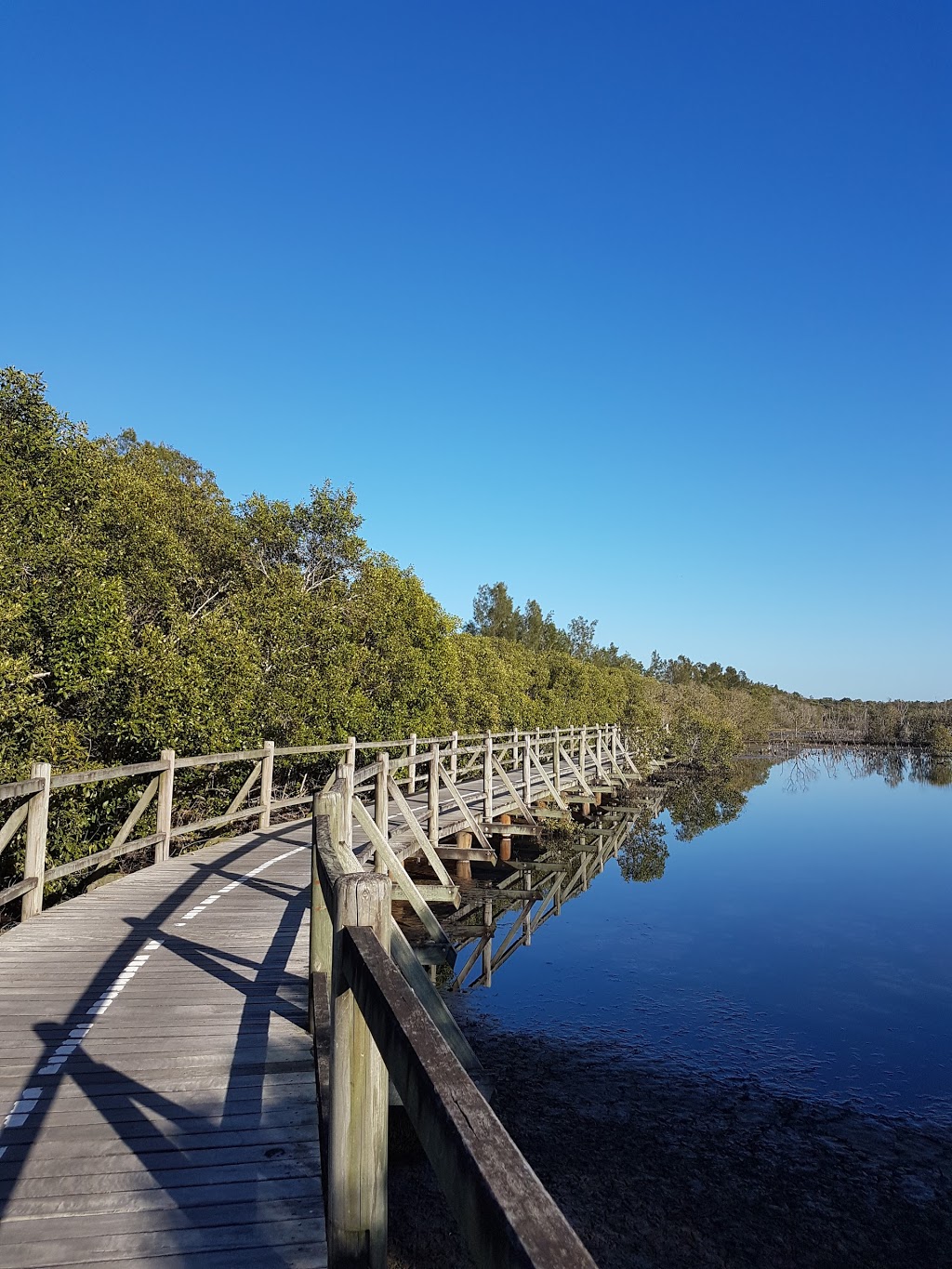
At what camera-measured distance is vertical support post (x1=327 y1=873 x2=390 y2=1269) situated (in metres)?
2.54

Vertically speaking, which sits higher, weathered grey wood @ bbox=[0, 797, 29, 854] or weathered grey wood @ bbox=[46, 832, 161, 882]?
weathered grey wood @ bbox=[0, 797, 29, 854]

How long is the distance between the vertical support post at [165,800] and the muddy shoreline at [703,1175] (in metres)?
5.05

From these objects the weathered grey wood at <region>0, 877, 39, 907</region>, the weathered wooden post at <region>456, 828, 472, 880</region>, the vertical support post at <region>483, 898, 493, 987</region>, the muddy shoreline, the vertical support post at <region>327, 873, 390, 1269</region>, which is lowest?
the vertical support post at <region>483, 898, 493, 987</region>

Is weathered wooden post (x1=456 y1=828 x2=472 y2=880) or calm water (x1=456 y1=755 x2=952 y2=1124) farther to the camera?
weathered wooden post (x1=456 y1=828 x2=472 y2=880)

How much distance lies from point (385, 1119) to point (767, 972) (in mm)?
11853

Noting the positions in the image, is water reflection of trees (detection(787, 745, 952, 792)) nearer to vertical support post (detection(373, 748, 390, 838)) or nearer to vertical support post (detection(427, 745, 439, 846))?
vertical support post (detection(427, 745, 439, 846))

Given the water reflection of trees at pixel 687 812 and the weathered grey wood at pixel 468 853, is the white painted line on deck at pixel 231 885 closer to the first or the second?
the weathered grey wood at pixel 468 853

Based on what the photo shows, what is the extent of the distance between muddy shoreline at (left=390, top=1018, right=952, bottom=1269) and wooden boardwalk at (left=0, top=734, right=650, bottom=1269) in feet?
5.50

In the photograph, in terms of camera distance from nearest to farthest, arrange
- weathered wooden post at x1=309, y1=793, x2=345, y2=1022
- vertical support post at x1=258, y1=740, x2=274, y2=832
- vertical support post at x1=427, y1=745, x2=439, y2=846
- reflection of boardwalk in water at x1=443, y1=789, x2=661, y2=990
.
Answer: weathered wooden post at x1=309, y1=793, x2=345, y2=1022
reflection of boardwalk in water at x1=443, y1=789, x2=661, y2=990
vertical support post at x1=258, y1=740, x2=274, y2=832
vertical support post at x1=427, y1=745, x2=439, y2=846

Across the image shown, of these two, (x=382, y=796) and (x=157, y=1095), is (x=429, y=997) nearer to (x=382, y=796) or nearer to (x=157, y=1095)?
(x=157, y=1095)

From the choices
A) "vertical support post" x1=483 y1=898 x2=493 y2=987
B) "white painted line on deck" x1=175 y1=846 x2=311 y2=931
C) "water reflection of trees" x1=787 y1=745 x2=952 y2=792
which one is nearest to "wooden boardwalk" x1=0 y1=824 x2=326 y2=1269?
"white painted line on deck" x1=175 y1=846 x2=311 y2=931

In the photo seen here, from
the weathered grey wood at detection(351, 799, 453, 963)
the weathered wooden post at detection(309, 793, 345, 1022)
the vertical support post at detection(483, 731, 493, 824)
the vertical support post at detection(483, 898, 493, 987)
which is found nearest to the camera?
the weathered wooden post at detection(309, 793, 345, 1022)

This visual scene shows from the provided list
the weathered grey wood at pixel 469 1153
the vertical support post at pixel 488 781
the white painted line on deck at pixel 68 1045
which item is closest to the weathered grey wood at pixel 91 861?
the white painted line on deck at pixel 68 1045

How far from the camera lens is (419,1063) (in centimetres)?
188
